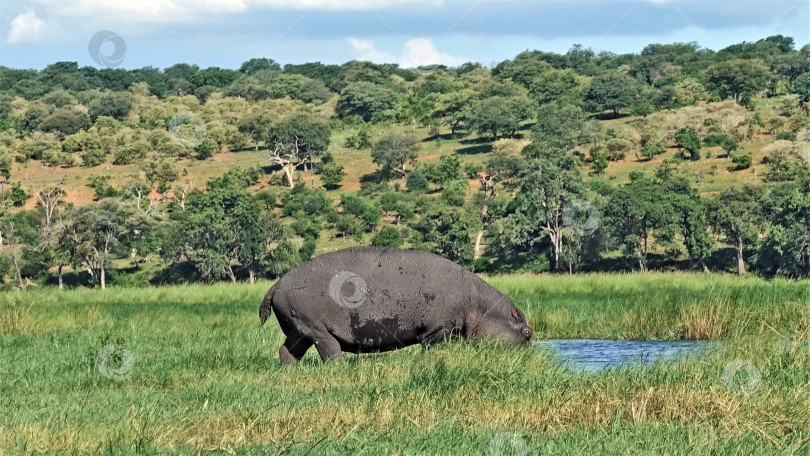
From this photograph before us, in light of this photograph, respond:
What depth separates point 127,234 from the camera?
57.9 meters

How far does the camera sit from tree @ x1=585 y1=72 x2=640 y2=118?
92000mm

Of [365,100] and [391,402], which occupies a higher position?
[365,100]

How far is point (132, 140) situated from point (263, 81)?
45488mm

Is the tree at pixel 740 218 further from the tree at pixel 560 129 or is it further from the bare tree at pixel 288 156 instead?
the bare tree at pixel 288 156

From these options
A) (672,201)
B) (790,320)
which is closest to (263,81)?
(672,201)

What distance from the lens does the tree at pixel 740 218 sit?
161 feet

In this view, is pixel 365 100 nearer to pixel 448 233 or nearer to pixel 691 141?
pixel 691 141

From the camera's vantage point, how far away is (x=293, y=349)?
1079 cm

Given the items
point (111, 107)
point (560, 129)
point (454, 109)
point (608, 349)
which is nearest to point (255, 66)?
point (111, 107)

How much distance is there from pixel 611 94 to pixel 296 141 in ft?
96.7

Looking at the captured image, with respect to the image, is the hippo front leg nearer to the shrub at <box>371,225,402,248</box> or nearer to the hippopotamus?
the hippopotamus

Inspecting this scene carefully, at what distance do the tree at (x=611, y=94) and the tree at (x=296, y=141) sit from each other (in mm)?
25645

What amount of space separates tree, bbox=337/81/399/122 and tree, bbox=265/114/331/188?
2284 centimetres

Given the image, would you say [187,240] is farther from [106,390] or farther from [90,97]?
[90,97]
